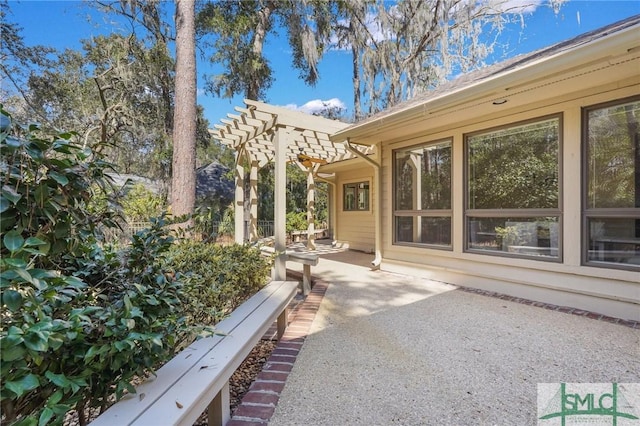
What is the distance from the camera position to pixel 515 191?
14.7ft

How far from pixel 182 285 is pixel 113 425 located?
2.12ft

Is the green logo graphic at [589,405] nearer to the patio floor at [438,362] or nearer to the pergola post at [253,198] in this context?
the patio floor at [438,362]

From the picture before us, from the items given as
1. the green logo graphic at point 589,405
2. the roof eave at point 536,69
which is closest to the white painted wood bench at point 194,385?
the green logo graphic at point 589,405

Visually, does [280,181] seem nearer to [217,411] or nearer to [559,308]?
[217,411]

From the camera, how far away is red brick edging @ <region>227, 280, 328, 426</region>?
1864mm

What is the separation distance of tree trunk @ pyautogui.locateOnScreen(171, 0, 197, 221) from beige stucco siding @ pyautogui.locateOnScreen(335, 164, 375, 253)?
17.0 feet

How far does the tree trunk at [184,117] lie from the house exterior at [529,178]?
2.61 m

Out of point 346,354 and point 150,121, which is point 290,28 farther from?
point 346,354

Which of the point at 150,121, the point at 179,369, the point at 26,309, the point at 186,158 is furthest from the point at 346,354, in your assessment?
the point at 150,121

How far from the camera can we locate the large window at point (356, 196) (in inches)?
367

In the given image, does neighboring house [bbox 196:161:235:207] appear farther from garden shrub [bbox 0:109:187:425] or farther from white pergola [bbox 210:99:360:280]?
garden shrub [bbox 0:109:187:425]

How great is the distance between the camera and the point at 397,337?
3029 mm

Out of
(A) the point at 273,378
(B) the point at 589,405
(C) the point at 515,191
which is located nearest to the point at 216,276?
(A) the point at 273,378

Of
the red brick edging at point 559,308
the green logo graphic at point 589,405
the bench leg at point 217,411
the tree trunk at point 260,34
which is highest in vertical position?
the tree trunk at point 260,34
